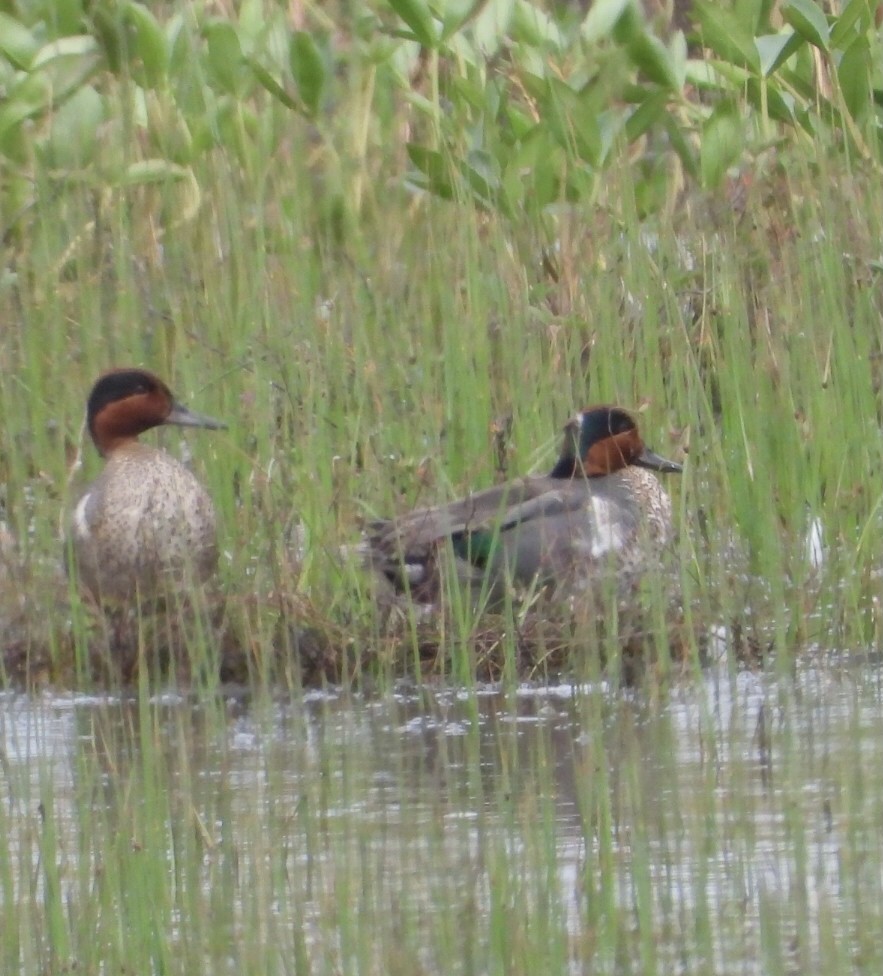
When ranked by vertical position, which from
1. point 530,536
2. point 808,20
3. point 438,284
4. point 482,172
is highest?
point 808,20

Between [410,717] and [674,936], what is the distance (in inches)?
66.0

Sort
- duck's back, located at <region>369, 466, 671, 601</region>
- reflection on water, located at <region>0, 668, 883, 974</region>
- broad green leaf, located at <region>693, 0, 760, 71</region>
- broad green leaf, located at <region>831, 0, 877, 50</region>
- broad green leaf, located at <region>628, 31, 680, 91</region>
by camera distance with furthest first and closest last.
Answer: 1. broad green leaf, located at <region>628, 31, 680, 91</region>
2. broad green leaf, located at <region>693, 0, 760, 71</region>
3. broad green leaf, located at <region>831, 0, 877, 50</region>
4. duck's back, located at <region>369, 466, 671, 601</region>
5. reflection on water, located at <region>0, 668, 883, 974</region>

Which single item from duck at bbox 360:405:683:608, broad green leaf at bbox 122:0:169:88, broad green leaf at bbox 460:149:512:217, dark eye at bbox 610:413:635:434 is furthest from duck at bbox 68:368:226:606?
broad green leaf at bbox 122:0:169:88

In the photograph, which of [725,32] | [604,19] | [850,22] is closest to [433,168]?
[604,19]

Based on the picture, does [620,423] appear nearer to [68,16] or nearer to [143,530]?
[143,530]

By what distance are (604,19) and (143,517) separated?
8.63 feet

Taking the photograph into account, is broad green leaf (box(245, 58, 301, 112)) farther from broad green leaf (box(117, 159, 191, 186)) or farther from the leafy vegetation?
broad green leaf (box(117, 159, 191, 186))

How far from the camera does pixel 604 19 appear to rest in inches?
286

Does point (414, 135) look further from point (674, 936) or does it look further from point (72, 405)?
point (674, 936)

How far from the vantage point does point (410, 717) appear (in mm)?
4617

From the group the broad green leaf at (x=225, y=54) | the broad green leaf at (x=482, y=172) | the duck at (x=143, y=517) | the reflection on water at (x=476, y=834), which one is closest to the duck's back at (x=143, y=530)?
the duck at (x=143, y=517)

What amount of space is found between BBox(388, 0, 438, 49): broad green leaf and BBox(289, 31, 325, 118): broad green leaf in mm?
303

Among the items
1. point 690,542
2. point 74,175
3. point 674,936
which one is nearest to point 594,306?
point 690,542

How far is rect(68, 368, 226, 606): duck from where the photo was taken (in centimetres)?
543
